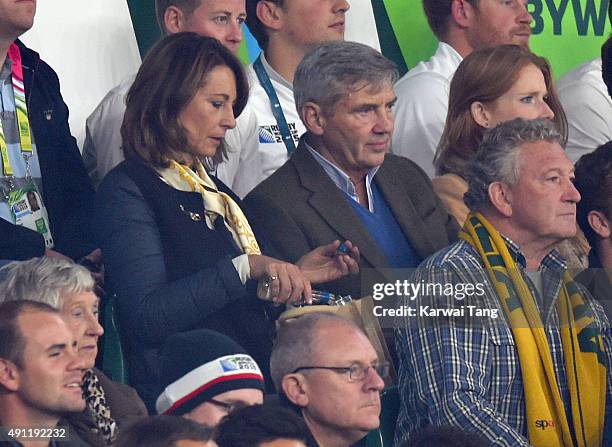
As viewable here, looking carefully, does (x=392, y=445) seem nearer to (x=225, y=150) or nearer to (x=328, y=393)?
(x=328, y=393)

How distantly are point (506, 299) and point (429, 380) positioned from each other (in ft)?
1.28

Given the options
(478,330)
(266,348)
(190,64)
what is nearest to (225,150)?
(190,64)

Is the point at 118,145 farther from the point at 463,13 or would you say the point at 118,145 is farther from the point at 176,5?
the point at 463,13

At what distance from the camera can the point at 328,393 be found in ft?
16.6

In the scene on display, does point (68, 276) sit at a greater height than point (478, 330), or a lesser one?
greater

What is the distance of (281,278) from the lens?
5.21 metres

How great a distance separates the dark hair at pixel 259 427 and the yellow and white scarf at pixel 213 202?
101cm

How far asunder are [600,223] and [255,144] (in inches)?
49.0

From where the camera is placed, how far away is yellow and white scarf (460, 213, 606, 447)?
5293 millimetres

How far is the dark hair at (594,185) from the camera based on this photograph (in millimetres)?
5988

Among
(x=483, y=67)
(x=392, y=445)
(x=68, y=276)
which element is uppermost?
(x=483, y=67)

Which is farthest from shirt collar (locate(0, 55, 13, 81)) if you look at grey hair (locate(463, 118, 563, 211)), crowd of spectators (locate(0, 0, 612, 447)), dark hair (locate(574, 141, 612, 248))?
dark hair (locate(574, 141, 612, 248))

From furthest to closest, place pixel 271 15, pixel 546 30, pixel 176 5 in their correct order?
pixel 546 30 < pixel 271 15 < pixel 176 5

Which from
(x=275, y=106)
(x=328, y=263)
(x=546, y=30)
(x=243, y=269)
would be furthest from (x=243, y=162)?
(x=546, y=30)
